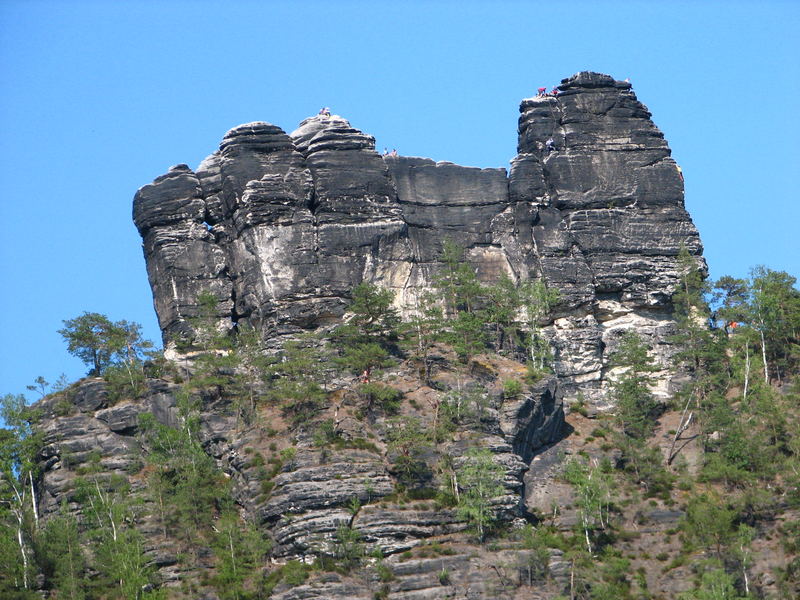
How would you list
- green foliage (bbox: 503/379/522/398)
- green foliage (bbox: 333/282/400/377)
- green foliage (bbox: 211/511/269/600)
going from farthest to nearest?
1. green foliage (bbox: 333/282/400/377)
2. green foliage (bbox: 503/379/522/398)
3. green foliage (bbox: 211/511/269/600)

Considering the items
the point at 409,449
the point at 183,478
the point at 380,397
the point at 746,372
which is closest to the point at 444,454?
the point at 409,449

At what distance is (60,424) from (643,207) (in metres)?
38.5

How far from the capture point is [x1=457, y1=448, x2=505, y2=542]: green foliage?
97500mm

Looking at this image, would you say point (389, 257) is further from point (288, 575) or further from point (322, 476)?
point (288, 575)

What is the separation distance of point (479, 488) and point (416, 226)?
24031 mm

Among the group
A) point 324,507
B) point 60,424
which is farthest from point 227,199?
point 324,507

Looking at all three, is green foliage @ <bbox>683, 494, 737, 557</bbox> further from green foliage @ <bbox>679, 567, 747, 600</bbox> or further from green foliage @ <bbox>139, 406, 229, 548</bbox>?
green foliage @ <bbox>139, 406, 229, 548</bbox>

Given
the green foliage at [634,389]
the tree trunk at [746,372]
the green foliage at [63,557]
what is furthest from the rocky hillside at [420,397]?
the tree trunk at [746,372]

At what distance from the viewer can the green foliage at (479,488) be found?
320 feet

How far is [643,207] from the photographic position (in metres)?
120

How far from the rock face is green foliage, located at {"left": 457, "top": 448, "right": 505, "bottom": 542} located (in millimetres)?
16336

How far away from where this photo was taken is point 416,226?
117 metres

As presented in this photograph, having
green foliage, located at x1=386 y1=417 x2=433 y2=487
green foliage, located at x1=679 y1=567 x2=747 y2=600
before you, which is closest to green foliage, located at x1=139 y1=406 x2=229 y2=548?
green foliage, located at x1=386 y1=417 x2=433 y2=487

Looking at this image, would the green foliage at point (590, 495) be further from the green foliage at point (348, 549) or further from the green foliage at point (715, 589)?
the green foliage at point (348, 549)
